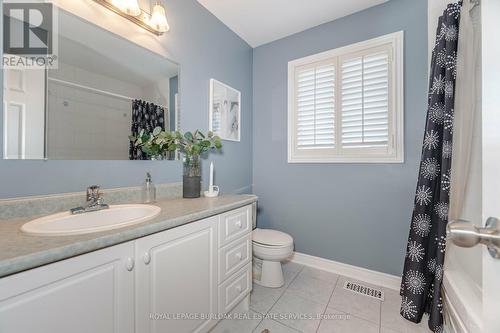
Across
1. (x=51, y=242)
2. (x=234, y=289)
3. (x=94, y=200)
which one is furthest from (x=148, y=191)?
(x=234, y=289)

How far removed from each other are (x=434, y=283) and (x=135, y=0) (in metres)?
2.59

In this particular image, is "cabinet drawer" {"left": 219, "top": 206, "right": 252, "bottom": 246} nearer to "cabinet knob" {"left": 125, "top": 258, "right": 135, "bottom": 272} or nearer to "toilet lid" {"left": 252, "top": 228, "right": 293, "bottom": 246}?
"toilet lid" {"left": 252, "top": 228, "right": 293, "bottom": 246}

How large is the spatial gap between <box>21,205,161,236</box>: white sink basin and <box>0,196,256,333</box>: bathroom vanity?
38mm

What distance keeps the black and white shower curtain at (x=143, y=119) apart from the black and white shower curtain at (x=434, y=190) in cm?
187

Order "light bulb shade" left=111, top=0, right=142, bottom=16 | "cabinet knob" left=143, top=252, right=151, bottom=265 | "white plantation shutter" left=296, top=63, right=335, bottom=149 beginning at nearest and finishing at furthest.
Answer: "cabinet knob" left=143, top=252, right=151, bottom=265
"light bulb shade" left=111, top=0, right=142, bottom=16
"white plantation shutter" left=296, top=63, right=335, bottom=149

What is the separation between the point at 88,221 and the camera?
101 centimetres

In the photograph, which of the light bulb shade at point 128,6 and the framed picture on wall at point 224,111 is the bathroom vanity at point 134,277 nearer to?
the framed picture on wall at point 224,111

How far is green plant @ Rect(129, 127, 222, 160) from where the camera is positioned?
4.56 feet

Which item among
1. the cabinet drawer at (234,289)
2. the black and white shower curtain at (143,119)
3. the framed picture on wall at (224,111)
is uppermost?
the framed picture on wall at (224,111)

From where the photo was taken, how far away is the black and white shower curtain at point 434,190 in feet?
4.13

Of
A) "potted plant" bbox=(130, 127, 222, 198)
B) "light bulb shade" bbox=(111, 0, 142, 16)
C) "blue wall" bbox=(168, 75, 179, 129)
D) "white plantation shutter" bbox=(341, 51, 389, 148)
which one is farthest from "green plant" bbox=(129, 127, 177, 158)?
"white plantation shutter" bbox=(341, 51, 389, 148)

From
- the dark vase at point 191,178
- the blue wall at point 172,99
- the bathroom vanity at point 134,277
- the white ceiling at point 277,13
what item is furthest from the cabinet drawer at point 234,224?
the white ceiling at point 277,13

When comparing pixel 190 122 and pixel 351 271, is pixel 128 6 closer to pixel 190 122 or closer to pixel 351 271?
pixel 190 122

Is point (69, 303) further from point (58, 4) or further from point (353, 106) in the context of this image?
point (353, 106)
